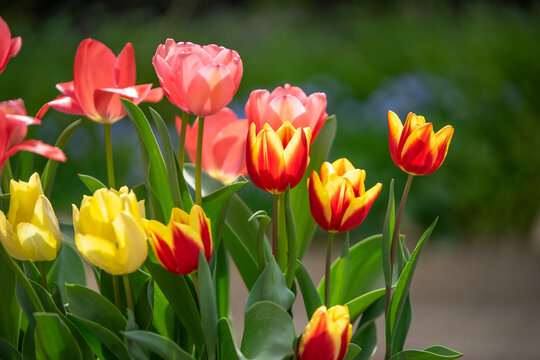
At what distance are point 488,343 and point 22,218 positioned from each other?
6.16 ft

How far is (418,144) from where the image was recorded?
49 cm

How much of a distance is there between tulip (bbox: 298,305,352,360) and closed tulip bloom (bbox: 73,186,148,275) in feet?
0.35

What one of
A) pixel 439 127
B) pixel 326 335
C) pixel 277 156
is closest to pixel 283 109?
pixel 277 156

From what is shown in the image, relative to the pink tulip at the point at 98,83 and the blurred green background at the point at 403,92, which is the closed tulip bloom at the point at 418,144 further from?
the blurred green background at the point at 403,92

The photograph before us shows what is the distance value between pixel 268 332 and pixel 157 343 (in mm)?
65

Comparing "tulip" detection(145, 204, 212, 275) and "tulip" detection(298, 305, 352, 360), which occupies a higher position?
"tulip" detection(145, 204, 212, 275)

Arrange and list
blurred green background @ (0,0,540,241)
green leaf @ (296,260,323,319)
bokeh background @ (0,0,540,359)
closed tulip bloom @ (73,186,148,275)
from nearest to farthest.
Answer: closed tulip bloom @ (73,186,148,275)
green leaf @ (296,260,323,319)
bokeh background @ (0,0,540,359)
blurred green background @ (0,0,540,241)

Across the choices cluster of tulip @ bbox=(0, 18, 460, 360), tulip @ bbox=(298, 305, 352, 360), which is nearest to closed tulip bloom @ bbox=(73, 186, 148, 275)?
cluster of tulip @ bbox=(0, 18, 460, 360)

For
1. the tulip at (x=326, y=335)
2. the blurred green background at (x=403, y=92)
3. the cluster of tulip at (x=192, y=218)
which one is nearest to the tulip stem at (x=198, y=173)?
the cluster of tulip at (x=192, y=218)

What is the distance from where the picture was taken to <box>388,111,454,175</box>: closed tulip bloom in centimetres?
48

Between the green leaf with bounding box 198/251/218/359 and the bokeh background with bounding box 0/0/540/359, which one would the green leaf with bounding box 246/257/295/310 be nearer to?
the green leaf with bounding box 198/251/218/359

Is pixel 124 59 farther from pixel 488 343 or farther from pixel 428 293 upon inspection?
pixel 428 293

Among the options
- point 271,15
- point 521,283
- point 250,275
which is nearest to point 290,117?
point 250,275

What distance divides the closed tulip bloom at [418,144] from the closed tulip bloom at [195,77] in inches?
4.4
